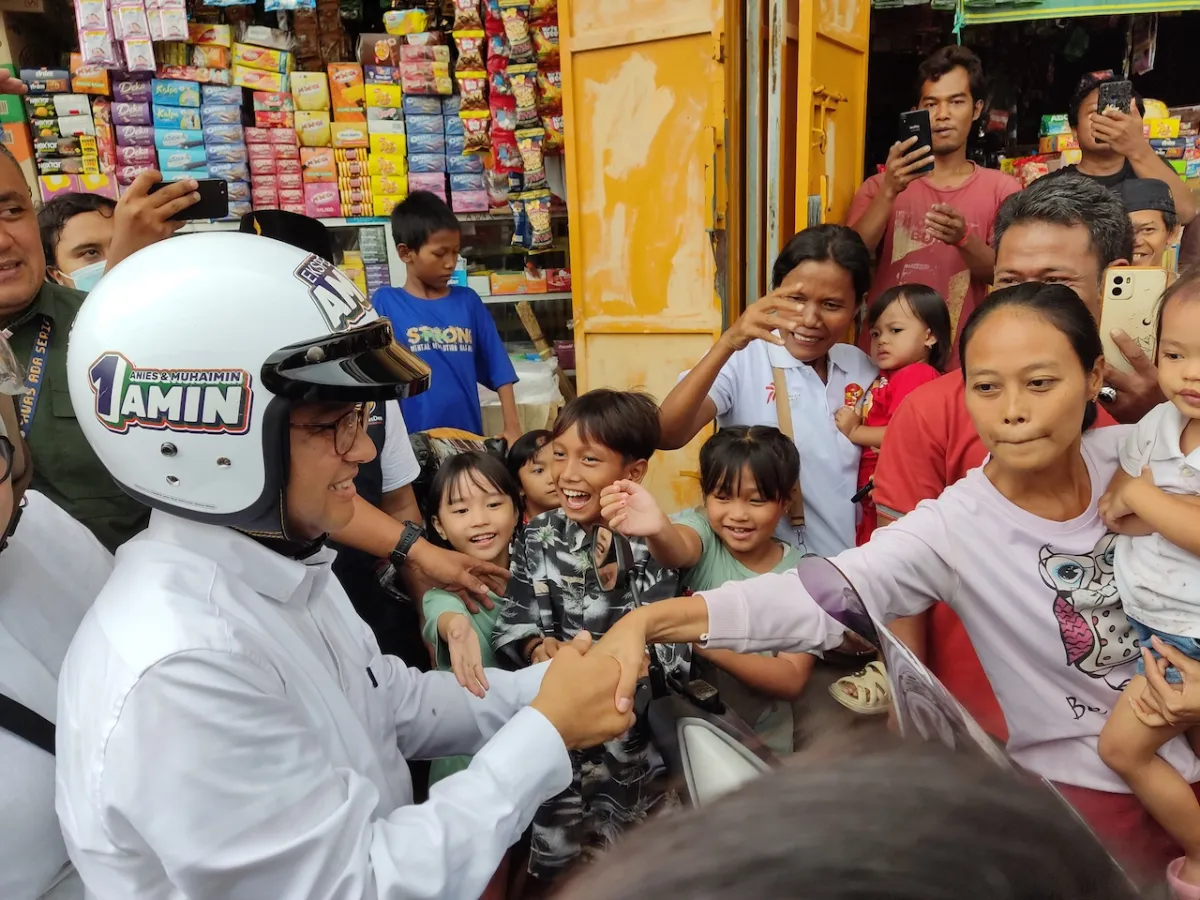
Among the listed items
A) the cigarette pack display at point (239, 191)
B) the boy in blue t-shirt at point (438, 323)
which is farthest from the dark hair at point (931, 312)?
the cigarette pack display at point (239, 191)

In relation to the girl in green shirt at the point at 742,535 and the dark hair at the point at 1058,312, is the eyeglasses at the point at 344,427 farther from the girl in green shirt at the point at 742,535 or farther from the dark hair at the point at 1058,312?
the dark hair at the point at 1058,312

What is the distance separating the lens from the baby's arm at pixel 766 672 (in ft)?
5.51

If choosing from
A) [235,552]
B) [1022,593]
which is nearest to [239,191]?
[235,552]

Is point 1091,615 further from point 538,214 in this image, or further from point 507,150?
point 507,150

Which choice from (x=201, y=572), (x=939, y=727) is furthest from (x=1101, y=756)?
(x=201, y=572)

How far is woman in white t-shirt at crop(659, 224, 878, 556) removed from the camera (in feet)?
Answer: 7.08

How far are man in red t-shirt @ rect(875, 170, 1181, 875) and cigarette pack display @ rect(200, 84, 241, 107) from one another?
175 inches

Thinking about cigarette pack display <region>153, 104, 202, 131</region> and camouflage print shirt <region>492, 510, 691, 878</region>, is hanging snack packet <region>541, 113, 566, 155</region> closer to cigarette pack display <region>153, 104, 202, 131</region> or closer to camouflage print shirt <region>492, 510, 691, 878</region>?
cigarette pack display <region>153, 104, 202, 131</region>

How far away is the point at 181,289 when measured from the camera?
1.01 meters

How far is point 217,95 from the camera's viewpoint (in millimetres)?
4445

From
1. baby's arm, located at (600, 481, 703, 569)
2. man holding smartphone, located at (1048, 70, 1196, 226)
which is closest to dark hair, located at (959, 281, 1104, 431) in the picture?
baby's arm, located at (600, 481, 703, 569)

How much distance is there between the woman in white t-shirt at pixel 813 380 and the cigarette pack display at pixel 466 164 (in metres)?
2.92

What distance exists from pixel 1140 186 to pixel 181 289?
275 centimetres

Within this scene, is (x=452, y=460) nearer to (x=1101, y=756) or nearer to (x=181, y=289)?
(x=181, y=289)
